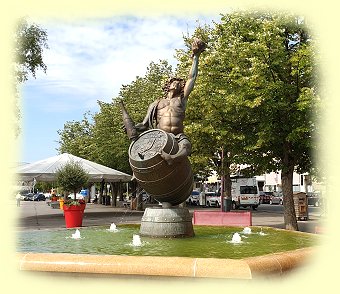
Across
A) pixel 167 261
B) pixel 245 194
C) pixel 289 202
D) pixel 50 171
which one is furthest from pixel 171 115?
pixel 245 194

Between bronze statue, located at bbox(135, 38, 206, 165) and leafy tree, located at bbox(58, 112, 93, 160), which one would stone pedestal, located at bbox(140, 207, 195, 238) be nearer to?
bronze statue, located at bbox(135, 38, 206, 165)

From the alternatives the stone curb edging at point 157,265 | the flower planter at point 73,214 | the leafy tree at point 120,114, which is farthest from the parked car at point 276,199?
the stone curb edging at point 157,265

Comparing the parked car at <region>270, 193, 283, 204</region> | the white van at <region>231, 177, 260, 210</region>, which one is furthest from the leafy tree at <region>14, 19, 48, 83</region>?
the parked car at <region>270, 193, 283, 204</region>

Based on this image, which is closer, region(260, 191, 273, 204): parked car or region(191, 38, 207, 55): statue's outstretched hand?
region(191, 38, 207, 55): statue's outstretched hand

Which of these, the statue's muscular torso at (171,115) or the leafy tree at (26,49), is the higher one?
the leafy tree at (26,49)

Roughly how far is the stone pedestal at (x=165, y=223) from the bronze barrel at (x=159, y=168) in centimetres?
29

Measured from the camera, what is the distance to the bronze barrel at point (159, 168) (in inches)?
375

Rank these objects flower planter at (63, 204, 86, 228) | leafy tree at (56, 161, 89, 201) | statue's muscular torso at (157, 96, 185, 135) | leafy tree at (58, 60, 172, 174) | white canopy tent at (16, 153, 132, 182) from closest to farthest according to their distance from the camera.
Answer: statue's muscular torso at (157, 96, 185, 135), flower planter at (63, 204, 86, 228), leafy tree at (56, 161, 89, 201), white canopy tent at (16, 153, 132, 182), leafy tree at (58, 60, 172, 174)

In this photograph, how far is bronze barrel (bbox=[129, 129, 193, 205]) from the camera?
9516mm

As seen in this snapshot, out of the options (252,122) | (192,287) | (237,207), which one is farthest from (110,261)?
(237,207)

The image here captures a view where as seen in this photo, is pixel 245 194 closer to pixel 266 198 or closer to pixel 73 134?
pixel 266 198

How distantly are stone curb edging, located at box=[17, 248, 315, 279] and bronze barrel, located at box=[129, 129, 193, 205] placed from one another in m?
3.56

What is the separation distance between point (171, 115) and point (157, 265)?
5.08 m

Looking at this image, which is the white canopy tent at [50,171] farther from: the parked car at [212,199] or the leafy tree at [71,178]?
the parked car at [212,199]
